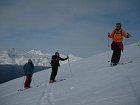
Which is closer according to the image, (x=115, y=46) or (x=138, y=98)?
(x=138, y=98)

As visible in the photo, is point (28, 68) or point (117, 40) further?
point (28, 68)

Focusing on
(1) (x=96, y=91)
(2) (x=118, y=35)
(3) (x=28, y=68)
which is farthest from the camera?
(3) (x=28, y=68)

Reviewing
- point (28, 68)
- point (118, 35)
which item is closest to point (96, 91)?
point (118, 35)

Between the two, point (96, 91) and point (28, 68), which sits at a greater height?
point (28, 68)

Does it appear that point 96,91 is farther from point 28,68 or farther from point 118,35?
point 28,68

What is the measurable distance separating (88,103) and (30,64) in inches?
399

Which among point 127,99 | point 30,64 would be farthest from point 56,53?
point 127,99

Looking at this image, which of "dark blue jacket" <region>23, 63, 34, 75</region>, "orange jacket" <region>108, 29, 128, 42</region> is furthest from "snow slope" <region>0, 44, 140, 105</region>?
"dark blue jacket" <region>23, 63, 34, 75</region>

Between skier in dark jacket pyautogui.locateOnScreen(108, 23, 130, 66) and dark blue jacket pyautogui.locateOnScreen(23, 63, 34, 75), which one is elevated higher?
skier in dark jacket pyautogui.locateOnScreen(108, 23, 130, 66)

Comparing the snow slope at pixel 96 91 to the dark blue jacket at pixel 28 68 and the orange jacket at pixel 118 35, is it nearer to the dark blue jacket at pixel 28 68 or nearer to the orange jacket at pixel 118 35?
the orange jacket at pixel 118 35

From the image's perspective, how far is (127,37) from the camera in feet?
39.7

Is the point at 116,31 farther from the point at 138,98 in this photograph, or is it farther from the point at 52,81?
the point at 138,98

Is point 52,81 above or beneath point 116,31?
beneath

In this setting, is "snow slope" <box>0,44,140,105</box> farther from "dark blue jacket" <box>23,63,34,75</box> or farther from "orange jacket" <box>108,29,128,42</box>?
"dark blue jacket" <box>23,63,34,75</box>
